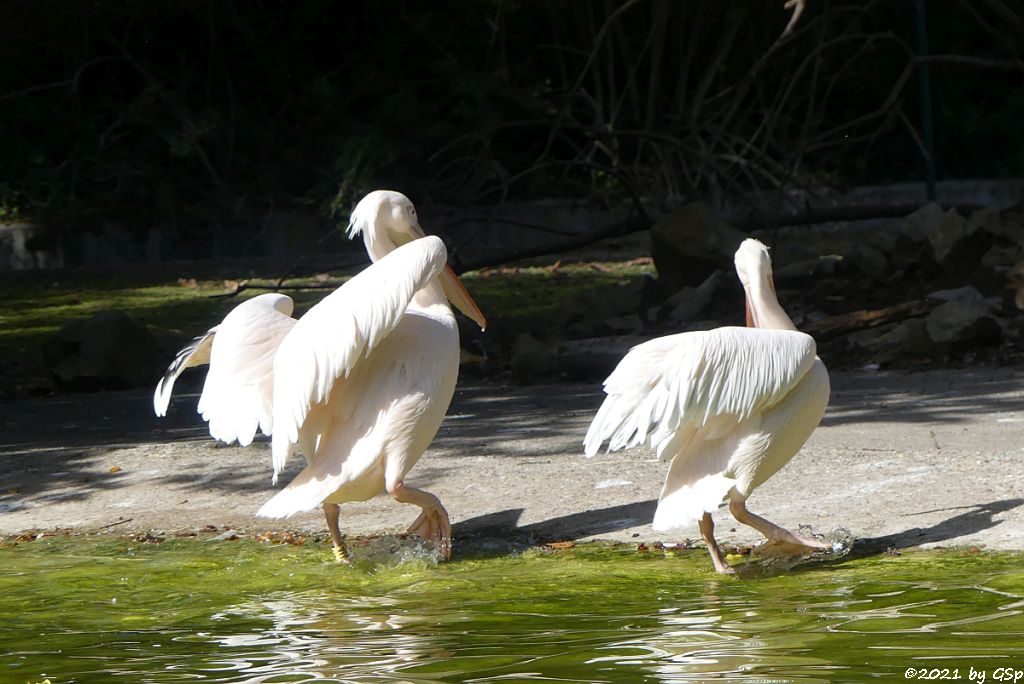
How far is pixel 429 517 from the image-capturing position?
4.54 metres

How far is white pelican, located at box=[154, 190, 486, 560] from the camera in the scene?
4.26 metres

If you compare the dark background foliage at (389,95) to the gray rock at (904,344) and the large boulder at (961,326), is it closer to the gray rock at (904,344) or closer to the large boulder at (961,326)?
the gray rock at (904,344)

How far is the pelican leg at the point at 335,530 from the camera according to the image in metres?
4.59

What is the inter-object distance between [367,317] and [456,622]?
3.12 ft

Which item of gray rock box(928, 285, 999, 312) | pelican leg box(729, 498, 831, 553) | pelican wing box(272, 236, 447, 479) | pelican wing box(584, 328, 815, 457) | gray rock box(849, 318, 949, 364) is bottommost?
pelican leg box(729, 498, 831, 553)

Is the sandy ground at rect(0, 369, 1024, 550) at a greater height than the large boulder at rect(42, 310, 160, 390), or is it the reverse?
the large boulder at rect(42, 310, 160, 390)

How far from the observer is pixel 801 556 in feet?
13.8

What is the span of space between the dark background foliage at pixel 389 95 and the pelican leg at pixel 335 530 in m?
7.20

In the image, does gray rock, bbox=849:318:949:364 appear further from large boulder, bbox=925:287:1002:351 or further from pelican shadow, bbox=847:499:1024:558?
pelican shadow, bbox=847:499:1024:558

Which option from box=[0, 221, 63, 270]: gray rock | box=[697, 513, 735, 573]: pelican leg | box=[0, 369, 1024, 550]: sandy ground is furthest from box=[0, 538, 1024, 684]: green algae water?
box=[0, 221, 63, 270]: gray rock

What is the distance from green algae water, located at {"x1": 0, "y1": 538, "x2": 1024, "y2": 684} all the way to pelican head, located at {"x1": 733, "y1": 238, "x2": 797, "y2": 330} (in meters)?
0.72

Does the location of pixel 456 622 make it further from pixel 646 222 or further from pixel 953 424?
pixel 646 222

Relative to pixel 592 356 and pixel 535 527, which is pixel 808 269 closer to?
pixel 592 356

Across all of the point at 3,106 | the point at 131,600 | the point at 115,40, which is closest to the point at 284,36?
the point at 115,40
